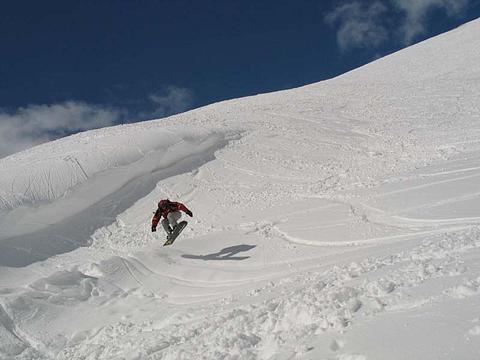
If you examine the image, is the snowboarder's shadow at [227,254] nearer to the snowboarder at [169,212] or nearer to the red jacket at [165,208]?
the snowboarder at [169,212]

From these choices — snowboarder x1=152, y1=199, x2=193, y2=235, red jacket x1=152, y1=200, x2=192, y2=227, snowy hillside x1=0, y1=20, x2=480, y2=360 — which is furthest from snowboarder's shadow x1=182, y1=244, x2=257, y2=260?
red jacket x1=152, y1=200, x2=192, y2=227

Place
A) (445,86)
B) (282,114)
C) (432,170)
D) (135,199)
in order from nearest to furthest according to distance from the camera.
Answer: (432,170)
(135,199)
(282,114)
(445,86)

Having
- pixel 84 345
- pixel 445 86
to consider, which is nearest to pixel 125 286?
pixel 84 345

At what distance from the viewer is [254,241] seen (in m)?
12.0

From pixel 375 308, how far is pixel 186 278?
5.54 meters

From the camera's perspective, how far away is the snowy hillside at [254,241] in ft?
20.2

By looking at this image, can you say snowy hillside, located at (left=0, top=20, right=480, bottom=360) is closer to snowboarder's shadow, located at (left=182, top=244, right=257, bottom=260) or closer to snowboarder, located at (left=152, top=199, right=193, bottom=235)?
snowboarder's shadow, located at (left=182, top=244, right=257, bottom=260)

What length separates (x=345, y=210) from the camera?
12.7 metres

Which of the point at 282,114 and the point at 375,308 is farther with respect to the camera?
the point at 282,114

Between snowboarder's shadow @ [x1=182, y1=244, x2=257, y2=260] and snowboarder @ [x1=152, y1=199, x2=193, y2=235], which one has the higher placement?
snowboarder @ [x1=152, y1=199, x2=193, y2=235]

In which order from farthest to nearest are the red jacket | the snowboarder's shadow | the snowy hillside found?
the red jacket
the snowboarder's shadow
the snowy hillside

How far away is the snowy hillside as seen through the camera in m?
6.14

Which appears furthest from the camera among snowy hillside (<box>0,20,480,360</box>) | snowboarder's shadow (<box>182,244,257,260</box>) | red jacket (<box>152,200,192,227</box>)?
red jacket (<box>152,200,192,227</box>)

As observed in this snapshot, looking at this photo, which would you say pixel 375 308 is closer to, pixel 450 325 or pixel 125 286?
pixel 450 325
